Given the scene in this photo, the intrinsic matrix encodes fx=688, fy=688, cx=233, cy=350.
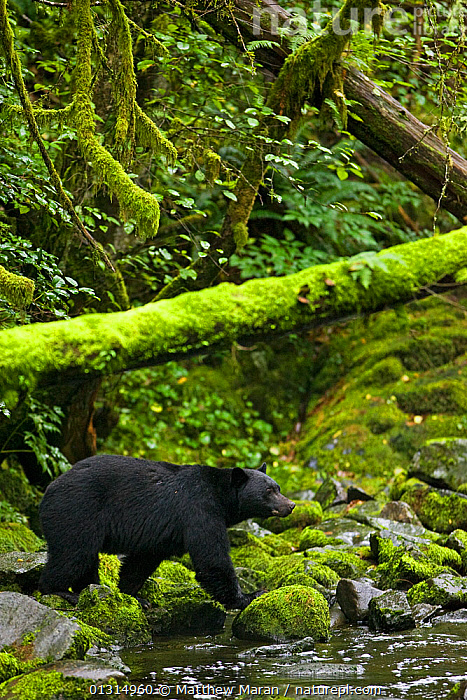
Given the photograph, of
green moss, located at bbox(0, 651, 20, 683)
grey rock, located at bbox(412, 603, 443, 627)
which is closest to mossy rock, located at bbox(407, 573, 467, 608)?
grey rock, located at bbox(412, 603, 443, 627)

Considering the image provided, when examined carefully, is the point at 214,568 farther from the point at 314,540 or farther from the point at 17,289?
the point at 17,289

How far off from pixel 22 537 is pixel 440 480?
17.5 ft

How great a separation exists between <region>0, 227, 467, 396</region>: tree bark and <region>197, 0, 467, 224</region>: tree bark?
2955 millimetres

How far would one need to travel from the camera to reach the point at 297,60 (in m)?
6.83

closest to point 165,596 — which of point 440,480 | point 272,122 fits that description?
point 440,480

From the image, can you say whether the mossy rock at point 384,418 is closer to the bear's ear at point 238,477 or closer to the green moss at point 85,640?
the bear's ear at point 238,477

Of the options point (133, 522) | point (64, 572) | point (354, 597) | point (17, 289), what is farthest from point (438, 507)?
point (17, 289)

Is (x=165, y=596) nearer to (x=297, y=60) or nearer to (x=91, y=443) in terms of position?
(x=91, y=443)

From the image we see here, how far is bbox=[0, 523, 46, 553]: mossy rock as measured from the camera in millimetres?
7016

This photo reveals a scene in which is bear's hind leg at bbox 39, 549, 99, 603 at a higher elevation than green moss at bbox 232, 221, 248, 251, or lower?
lower

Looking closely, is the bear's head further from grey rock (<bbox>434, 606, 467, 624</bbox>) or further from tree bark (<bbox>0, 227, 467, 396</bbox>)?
tree bark (<bbox>0, 227, 467, 396</bbox>)

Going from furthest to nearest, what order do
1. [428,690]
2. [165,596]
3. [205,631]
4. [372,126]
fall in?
[372,126], [165,596], [205,631], [428,690]

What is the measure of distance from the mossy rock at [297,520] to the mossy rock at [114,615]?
3.67m

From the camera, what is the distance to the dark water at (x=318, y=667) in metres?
4.32
